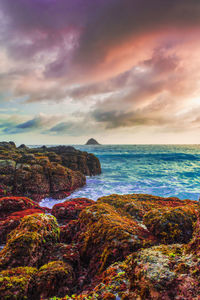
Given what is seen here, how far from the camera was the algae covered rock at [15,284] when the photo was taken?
2.55 metres

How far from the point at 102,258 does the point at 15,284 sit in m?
1.79

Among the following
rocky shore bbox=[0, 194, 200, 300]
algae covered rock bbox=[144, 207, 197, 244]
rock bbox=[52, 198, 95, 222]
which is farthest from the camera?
rock bbox=[52, 198, 95, 222]

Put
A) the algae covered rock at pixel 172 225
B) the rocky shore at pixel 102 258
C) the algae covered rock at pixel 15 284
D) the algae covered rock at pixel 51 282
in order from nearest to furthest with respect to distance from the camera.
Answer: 1. the rocky shore at pixel 102 258
2. the algae covered rock at pixel 15 284
3. the algae covered rock at pixel 51 282
4. the algae covered rock at pixel 172 225

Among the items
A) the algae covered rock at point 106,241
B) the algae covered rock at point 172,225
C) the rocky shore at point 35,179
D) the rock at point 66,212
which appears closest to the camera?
the algae covered rock at point 106,241

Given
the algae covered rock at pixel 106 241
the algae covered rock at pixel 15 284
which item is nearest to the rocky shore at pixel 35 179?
the algae covered rock at pixel 106 241

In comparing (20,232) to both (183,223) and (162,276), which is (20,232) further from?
(183,223)

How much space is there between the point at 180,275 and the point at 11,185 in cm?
1344

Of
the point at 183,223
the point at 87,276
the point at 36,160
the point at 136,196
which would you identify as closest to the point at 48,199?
the point at 36,160

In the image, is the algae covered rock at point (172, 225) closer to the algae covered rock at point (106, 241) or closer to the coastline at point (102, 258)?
the coastline at point (102, 258)

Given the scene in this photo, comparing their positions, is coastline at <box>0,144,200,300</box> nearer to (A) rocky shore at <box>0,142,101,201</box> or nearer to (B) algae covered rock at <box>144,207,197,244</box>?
(B) algae covered rock at <box>144,207,197,244</box>

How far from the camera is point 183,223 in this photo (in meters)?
4.13

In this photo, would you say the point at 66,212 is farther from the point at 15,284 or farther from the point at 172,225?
the point at 172,225

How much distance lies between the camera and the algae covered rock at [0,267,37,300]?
2553 mm

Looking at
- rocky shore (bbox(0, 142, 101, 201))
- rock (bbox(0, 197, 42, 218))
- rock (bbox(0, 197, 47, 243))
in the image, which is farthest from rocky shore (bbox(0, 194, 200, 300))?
rocky shore (bbox(0, 142, 101, 201))
